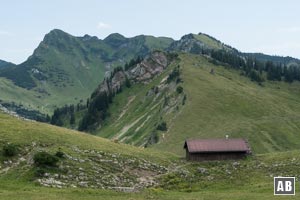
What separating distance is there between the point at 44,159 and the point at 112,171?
1061 cm

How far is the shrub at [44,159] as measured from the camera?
204ft

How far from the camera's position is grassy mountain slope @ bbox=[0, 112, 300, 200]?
55625 mm

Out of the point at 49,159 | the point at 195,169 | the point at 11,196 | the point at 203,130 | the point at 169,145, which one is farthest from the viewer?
the point at 203,130

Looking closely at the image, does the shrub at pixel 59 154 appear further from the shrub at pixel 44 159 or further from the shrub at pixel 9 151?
the shrub at pixel 9 151

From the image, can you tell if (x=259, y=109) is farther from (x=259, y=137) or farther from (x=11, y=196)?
(x=11, y=196)

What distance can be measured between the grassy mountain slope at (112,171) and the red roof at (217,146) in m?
2.88

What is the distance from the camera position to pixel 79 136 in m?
84.4

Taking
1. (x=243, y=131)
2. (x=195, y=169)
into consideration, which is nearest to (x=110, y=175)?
(x=195, y=169)

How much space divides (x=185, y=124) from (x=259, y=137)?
95.1 feet

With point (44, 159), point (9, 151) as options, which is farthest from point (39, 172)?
point (9, 151)

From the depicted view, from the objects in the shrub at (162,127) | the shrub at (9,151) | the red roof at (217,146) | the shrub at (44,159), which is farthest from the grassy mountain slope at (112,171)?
the shrub at (162,127)

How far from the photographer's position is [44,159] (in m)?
62.3

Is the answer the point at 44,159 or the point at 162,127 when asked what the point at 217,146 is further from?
the point at 162,127

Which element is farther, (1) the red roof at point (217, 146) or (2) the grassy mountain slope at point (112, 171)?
(1) the red roof at point (217, 146)
